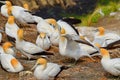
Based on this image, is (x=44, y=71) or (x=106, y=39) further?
(x=106, y=39)

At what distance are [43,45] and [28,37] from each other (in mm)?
1665

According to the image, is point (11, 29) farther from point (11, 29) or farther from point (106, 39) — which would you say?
point (106, 39)

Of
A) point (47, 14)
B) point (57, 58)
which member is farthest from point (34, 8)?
point (57, 58)

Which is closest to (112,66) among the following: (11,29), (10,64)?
(10,64)

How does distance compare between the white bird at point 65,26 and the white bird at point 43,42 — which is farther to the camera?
the white bird at point 65,26

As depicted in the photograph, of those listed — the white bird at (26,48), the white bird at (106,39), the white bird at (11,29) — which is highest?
the white bird at (11,29)

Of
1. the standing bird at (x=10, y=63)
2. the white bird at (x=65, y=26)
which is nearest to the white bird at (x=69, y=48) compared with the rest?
the standing bird at (x=10, y=63)

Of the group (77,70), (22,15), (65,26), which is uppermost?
(22,15)

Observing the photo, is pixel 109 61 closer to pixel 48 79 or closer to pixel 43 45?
pixel 48 79

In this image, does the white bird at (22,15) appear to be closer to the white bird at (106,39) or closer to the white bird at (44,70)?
the white bird at (106,39)

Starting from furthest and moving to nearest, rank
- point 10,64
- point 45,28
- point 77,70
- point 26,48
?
1. point 45,28
2. point 26,48
3. point 77,70
4. point 10,64

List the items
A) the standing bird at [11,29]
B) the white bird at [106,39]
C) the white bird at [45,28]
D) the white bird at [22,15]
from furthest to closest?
the white bird at [22,15] → the white bird at [45,28] → the standing bird at [11,29] → the white bird at [106,39]

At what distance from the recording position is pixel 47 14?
29484 mm

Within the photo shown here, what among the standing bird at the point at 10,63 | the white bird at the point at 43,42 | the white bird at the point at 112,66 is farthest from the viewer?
the white bird at the point at 43,42
